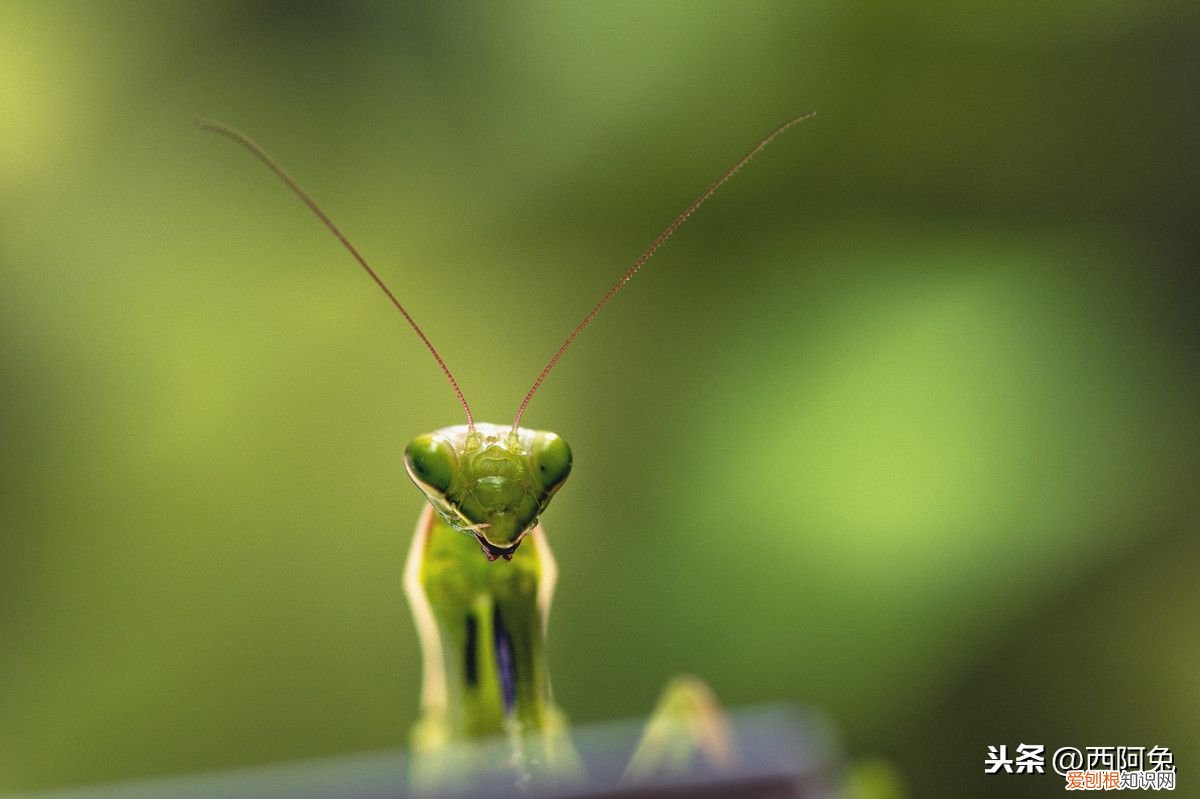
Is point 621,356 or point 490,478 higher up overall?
point 621,356

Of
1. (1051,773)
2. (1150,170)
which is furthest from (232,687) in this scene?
(1150,170)

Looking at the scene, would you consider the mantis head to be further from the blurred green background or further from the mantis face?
the blurred green background

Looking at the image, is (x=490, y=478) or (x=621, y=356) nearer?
(x=490, y=478)

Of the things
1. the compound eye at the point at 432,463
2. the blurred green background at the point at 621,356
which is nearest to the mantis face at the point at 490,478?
the compound eye at the point at 432,463

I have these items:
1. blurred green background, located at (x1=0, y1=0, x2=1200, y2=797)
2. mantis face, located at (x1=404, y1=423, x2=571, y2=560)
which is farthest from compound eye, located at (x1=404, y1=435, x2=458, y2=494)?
blurred green background, located at (x1=0, y1=0, x2=1200, y2=797)

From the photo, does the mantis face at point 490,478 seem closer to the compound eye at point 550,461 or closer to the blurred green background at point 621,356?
the compound eye at point 550,461

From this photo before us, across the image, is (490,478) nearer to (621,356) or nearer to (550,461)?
(550,461)

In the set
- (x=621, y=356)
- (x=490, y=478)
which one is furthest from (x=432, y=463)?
(x=621, y=356)

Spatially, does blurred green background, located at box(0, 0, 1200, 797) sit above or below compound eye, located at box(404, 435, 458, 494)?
above
